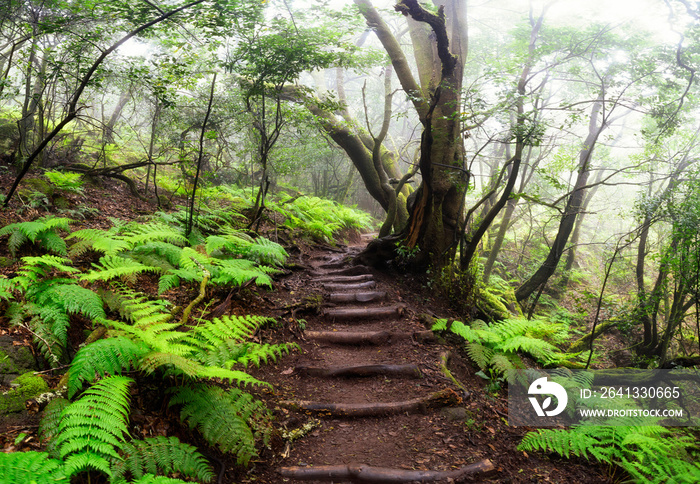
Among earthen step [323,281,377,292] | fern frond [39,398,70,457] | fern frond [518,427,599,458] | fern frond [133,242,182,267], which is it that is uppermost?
fern frond [133,242,182,267]

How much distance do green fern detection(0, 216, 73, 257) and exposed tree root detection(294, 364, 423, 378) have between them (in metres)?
3.11

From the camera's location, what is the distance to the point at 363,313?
18.5 feet

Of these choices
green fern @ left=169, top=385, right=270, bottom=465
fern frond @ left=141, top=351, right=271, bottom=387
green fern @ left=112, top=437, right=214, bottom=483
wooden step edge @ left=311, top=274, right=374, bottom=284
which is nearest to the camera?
green fern @ left=112, top=437, right=214, bottom=483

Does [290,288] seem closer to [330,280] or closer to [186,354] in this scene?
[330,280]

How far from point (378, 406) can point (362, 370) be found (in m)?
0.67

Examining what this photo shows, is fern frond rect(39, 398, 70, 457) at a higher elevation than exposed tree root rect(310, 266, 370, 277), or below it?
below

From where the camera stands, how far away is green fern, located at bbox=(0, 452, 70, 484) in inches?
54.4

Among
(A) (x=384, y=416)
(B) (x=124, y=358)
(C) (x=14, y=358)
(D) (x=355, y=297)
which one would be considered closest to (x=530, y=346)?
(A) (x=384, y=416)

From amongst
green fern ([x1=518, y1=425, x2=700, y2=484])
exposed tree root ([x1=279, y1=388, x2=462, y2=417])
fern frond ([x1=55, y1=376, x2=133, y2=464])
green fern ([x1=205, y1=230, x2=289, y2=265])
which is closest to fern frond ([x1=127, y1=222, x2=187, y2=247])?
green fern ([x1=205, y1=230, x2=289, y2=265])

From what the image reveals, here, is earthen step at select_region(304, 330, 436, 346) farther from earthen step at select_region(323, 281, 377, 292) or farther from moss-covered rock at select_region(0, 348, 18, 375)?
moss-covered rock at select_region(0, 348, 18, 375)

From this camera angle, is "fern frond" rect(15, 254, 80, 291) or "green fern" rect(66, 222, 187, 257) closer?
"fern frond" rect(15, 254, 80, 291)

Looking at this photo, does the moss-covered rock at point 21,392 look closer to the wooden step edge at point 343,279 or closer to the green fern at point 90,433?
the green fern at point 90,433

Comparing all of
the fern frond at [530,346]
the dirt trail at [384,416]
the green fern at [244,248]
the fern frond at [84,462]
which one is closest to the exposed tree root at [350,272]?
the green fern at [244,248]

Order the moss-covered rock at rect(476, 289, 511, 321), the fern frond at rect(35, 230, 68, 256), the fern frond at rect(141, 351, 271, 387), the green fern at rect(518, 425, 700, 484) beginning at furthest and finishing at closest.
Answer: the moss-covered rock at rect(476, 289, 511, 321), the fern frond at rect(35, 230, 68, 256), the green fern at rect(518, 425, 700, 484), the fern frond at rect(141, 351, 271, 387)
